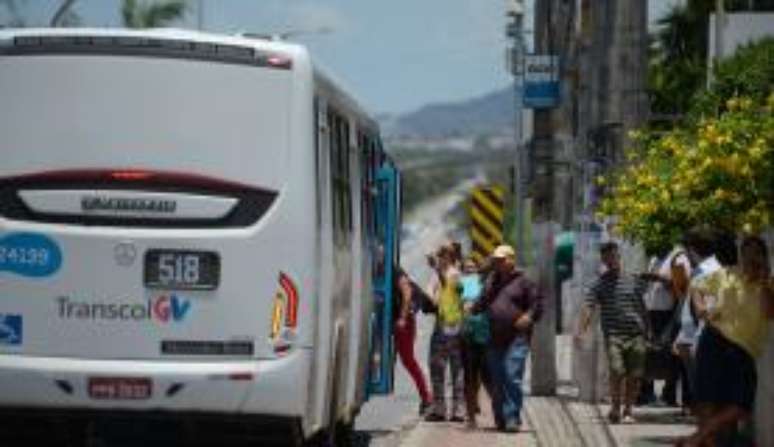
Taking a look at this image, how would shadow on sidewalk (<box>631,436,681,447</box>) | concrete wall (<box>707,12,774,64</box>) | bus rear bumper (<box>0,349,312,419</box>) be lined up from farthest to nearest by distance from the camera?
concrete wall (<box>707,12,774,64</box>) < shadow on sidewalk (<box>631,436,681,447</box>) < bus rear bumper (<box>0,349,312,419</box>)

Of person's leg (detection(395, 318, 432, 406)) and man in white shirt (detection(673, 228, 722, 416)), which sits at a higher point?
man in white shirt (detection(673, 228, 722, 416))

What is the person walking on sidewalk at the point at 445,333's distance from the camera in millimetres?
23484

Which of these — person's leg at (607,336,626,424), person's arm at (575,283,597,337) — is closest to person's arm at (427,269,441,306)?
person's arm at (575,283,597,337)

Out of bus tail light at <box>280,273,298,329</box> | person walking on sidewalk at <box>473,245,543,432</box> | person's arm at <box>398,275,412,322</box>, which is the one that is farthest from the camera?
person's arm at <box>398,275,412,322</box>

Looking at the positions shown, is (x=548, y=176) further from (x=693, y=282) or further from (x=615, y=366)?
(x=693, y=282)

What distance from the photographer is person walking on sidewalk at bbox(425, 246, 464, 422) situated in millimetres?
23484

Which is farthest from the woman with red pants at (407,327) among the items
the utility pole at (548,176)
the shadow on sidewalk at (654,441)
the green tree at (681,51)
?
the green tree at (681,51)

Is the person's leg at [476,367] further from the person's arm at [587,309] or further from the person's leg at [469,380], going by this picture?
the person's arm at [587,309]

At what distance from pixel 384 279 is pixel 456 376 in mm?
2151

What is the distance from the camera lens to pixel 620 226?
2102 cm

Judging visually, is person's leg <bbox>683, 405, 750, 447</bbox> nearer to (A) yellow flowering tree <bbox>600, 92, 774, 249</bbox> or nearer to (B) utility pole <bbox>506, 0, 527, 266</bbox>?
(A) yellow flowering tree <bbox>600, 92, 774, 249</bbox>

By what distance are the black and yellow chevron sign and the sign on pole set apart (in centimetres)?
Answer: 275

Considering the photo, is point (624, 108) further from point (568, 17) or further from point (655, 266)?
point (568, 17)

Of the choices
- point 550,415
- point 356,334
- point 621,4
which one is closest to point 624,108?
point 621,4
